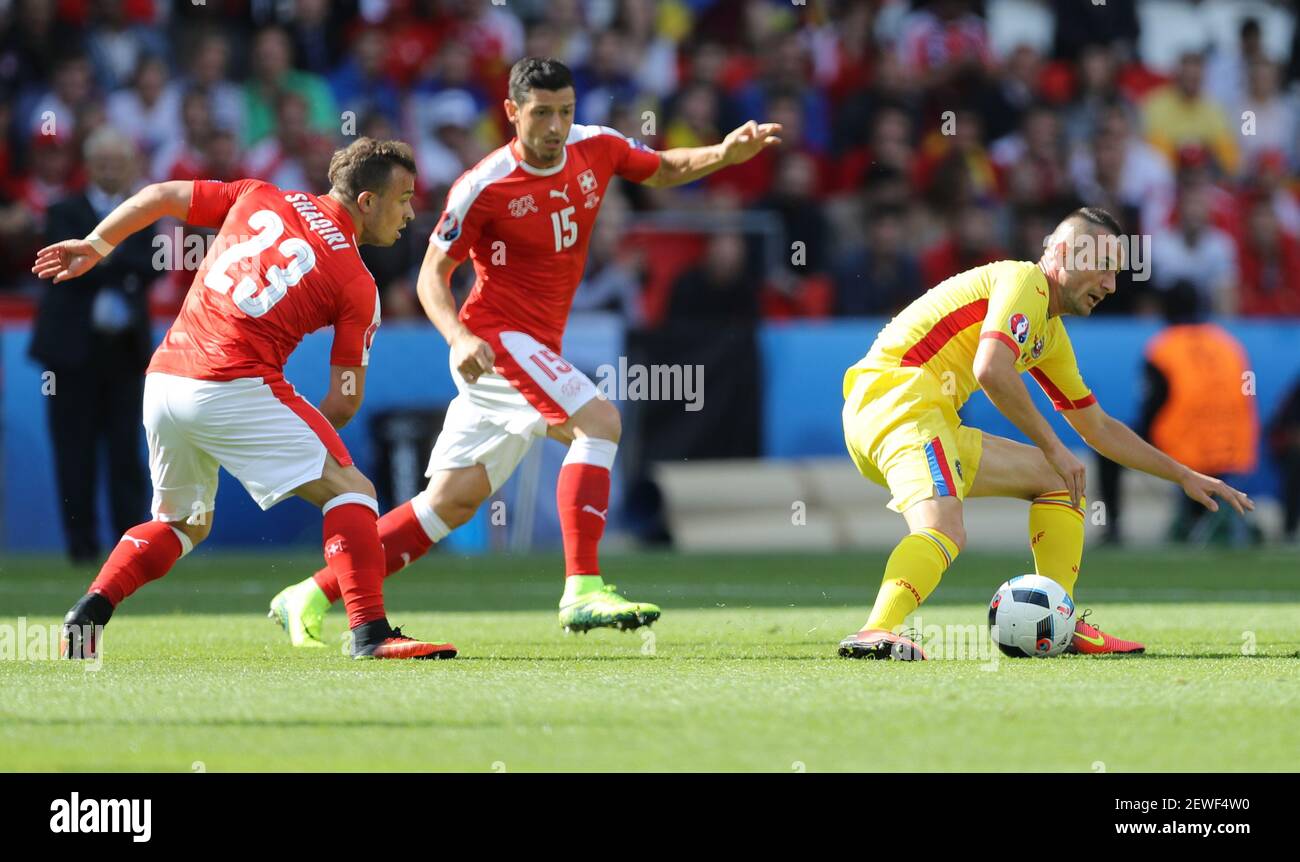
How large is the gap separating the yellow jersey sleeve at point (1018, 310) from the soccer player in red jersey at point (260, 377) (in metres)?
2.10

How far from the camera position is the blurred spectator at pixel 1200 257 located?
15984 mm

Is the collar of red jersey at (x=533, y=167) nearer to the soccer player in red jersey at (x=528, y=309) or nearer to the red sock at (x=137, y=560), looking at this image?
the soccer player in red jersey at (x=528, y=309)

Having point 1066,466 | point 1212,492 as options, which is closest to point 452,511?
point 1066,466

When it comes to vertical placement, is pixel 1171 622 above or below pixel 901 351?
below

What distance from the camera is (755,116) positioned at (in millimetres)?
16516

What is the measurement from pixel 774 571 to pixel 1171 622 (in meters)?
3.89

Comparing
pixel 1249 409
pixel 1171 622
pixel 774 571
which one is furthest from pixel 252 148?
pixel 1171 622

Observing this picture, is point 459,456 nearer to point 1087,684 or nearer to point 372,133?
point 1087,684

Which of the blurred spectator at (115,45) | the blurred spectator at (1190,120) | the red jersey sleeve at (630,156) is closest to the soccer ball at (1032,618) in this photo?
the red jersey sleeve at (630,156)

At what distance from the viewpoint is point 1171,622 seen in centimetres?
816

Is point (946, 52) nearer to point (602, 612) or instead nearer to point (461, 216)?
point (461, 216)

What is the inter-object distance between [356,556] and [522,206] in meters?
1.82

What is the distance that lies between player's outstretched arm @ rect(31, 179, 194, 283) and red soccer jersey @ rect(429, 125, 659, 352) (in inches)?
46.6
